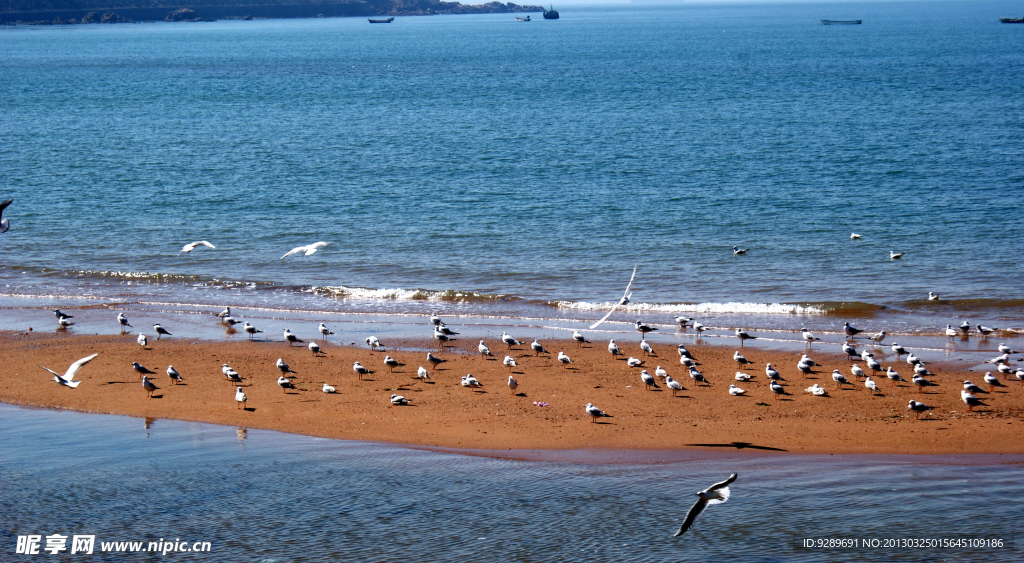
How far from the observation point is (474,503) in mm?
13703

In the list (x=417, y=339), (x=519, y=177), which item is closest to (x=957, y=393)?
(x=417, y=339)

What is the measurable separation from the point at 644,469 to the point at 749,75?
86120 mm

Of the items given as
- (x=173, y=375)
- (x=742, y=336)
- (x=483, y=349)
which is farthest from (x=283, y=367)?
(x=742, y=336)

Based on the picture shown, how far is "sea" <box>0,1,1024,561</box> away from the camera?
13.3 metres

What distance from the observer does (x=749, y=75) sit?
94062 mm

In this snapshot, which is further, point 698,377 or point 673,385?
point 698,377

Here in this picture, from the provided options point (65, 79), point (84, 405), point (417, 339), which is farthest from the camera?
point (65, 79)

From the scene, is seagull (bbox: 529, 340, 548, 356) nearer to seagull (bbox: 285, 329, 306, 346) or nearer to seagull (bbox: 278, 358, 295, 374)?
seagull (bbox: 278, 358, 295, 374)

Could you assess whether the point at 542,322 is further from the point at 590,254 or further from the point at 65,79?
the point at 65,79

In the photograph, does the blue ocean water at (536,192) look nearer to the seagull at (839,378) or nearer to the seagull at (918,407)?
the seagull at (839,378)

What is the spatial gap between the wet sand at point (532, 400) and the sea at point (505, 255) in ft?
2.87

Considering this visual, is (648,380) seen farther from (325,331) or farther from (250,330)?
(250,330)

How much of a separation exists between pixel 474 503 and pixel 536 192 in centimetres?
3152

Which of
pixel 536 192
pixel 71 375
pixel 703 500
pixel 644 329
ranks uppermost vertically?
pixel 703 500
